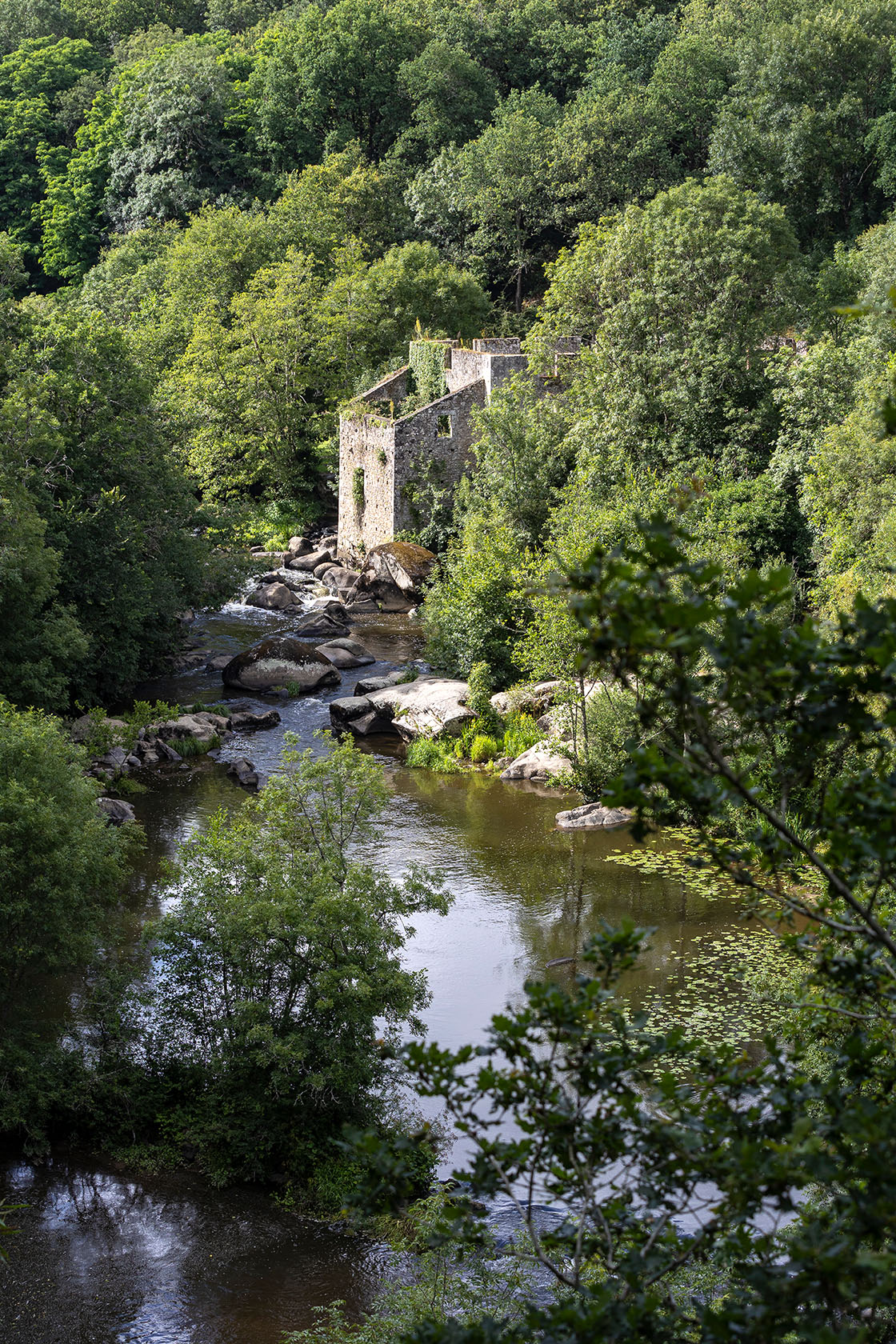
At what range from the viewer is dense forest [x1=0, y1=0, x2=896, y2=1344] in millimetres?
4176

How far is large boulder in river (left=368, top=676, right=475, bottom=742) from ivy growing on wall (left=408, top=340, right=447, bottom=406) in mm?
14154

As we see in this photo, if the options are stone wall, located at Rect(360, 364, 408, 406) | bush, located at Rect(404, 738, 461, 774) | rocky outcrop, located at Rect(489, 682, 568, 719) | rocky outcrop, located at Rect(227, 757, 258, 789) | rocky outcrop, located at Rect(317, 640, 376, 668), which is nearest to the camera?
rocky outcrop, located at Rect(227, 757, 258, 789)

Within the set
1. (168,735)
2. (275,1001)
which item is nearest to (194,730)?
(168,735)

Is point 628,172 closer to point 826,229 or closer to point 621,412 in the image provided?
point 826,229

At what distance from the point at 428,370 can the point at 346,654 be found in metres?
12.5

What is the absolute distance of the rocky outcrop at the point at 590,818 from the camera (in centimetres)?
1897

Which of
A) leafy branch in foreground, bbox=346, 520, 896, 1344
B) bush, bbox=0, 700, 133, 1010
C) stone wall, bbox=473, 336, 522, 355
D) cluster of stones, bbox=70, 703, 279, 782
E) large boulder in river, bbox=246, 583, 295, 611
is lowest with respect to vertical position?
cluster of stones, bbox=70, 703, 279, 782

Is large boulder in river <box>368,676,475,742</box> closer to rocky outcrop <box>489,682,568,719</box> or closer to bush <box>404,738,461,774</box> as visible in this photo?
bush <box>404,738,461,774</box>

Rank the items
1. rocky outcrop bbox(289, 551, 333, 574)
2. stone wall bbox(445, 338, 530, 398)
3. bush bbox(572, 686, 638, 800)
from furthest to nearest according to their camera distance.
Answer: rocky outcrop bbox(289, 551, 333, 574), stone wall bbox(445, 338, 530, 398), bush bbox(572, 686, 638, 800)

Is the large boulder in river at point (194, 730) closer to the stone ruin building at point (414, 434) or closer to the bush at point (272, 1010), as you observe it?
the bush at point (272, 1010)

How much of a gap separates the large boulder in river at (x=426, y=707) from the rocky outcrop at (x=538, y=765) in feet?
5.72

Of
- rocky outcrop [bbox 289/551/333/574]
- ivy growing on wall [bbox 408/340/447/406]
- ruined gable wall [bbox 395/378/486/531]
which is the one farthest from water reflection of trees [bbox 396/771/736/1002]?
ivy growing on wall [bbox 408/340/447/406]

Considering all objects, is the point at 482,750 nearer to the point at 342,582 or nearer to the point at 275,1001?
the point at 275,1001

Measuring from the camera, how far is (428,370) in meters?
36.5
